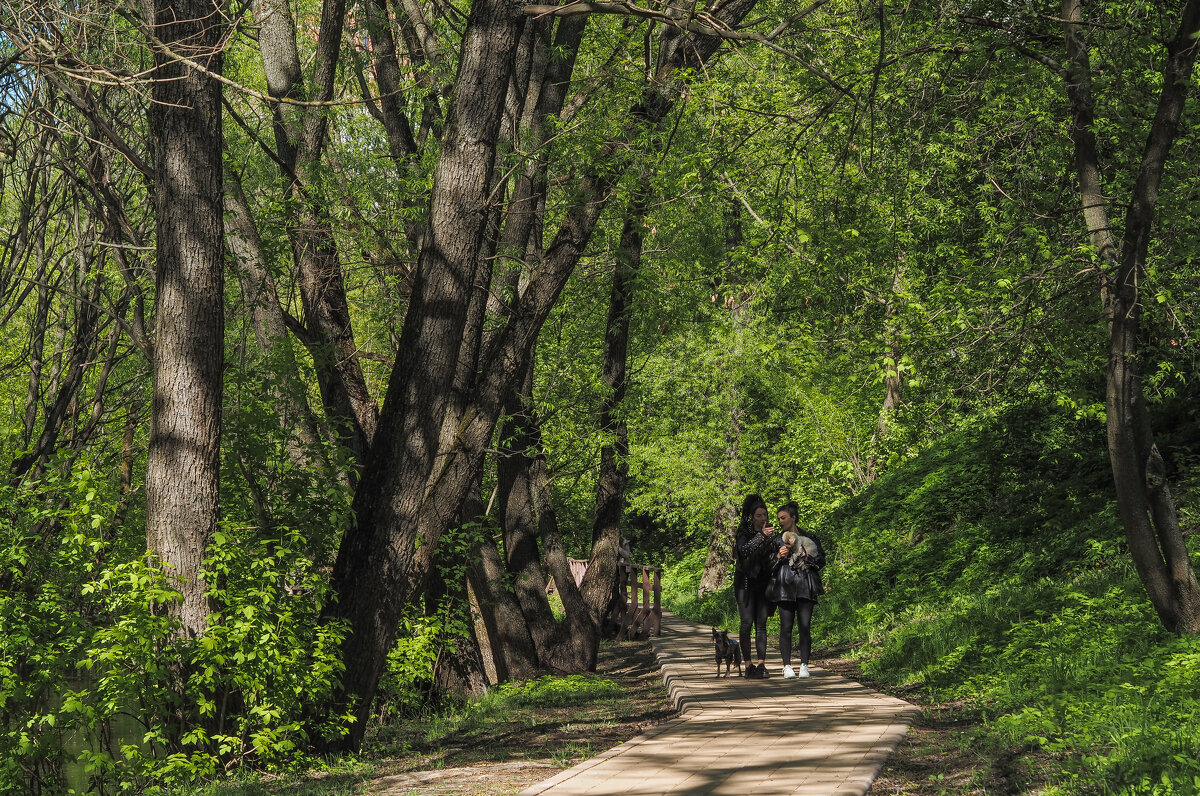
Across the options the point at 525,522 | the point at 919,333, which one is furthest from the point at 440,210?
the point at 525,522

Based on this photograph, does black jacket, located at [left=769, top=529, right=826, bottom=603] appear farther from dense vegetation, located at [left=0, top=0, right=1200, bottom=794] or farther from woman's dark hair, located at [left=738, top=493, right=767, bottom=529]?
dense vegetation, located at [left=0, top=0, right=1200, bottom=794]

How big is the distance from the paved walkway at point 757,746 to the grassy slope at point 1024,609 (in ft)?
2.65

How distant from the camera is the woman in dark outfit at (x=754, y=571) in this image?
11.1 meters

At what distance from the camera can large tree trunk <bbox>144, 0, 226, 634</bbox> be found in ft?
24.4

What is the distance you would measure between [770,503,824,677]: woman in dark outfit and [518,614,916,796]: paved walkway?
2.03 ft

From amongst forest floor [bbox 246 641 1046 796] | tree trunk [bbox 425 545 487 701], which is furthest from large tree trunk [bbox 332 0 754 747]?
tree trunk [bbox 425 545 487 701]

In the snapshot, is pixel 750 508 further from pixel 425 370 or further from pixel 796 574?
pixel 425 370

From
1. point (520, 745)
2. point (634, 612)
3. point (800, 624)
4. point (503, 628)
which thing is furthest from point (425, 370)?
point (634, 612)

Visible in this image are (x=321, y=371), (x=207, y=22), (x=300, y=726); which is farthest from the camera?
(x=321, y=371)

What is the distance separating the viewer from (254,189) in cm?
1180

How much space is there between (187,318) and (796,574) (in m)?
6.43

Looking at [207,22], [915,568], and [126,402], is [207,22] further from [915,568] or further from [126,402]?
[915,568]

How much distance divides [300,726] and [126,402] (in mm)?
8155

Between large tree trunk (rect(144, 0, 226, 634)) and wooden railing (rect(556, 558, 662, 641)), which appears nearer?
large tree trunk (rect(144, 0, 226, 634))
